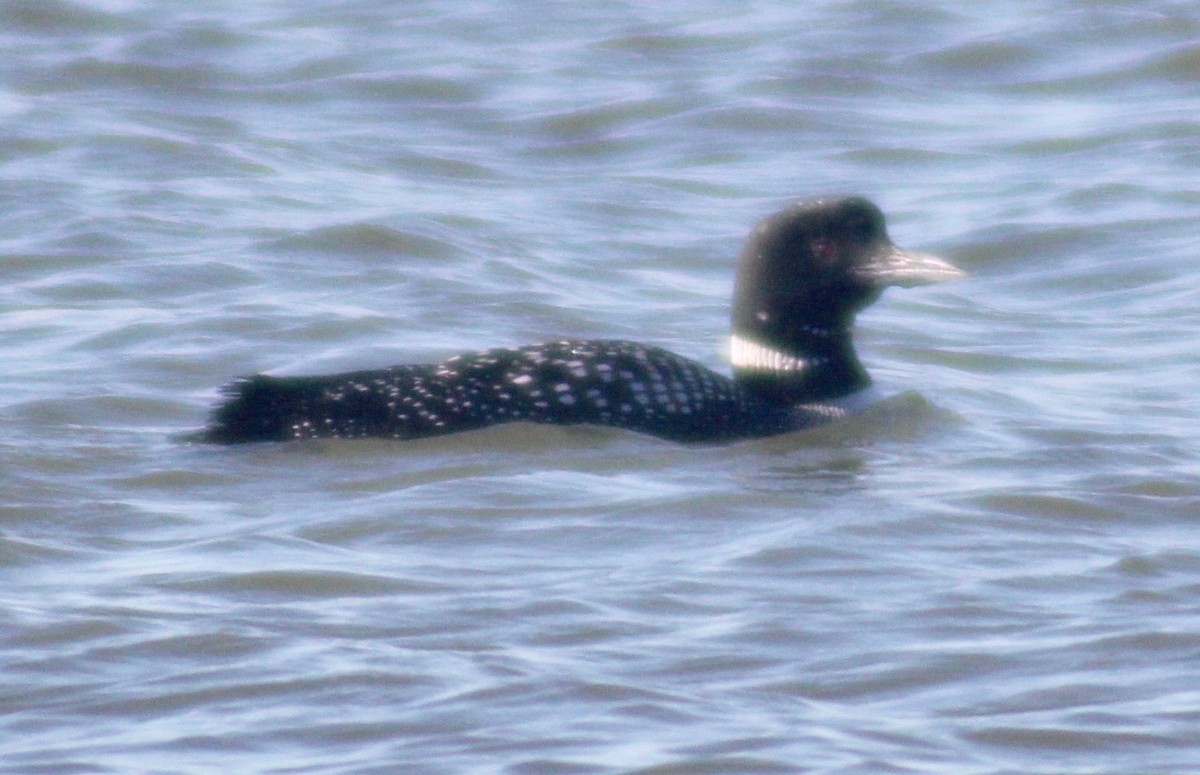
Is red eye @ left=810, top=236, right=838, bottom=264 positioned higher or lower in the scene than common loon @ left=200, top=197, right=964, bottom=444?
higher

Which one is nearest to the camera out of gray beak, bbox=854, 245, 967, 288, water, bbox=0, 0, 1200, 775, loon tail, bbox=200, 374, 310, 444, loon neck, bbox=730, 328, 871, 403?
water, bbox=0, 0, 1200, 775

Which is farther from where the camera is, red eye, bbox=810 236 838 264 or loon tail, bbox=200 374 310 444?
red eye, bbox=810 236 838 264

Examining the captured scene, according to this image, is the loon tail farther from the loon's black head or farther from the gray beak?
the gray beak

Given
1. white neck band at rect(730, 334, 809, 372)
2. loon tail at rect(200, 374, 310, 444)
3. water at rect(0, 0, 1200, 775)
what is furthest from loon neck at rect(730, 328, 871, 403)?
loon tail at rect(200, 374, 310, 444)

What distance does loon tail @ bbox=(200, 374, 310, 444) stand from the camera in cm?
658

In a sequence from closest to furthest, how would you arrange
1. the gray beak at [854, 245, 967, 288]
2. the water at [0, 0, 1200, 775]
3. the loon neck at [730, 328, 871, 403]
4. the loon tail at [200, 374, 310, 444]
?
1. the water at [0, 0, 1200, 775]
2. the loon tail at [200, 374, 310, 444]
3. the gray beak at [854, 245, 967, 288]
4. the loon neck at [730, 328, 871, 403]

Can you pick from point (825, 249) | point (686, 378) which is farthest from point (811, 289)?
point (686, 378)

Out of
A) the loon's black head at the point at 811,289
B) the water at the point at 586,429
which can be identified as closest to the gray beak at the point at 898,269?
the loon's black head at the point at 811,289

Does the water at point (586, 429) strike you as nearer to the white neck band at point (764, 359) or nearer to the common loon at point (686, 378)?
the common loon at point (686, 378)

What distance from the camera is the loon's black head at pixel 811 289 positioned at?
7.28 metres

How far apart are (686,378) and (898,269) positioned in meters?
0.76

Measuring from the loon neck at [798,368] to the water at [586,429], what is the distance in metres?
0.18

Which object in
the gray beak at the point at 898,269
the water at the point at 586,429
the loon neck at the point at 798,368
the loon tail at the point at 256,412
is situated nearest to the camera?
the water at the point at 586,429

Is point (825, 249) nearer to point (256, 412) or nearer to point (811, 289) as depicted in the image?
point (811, 289)
